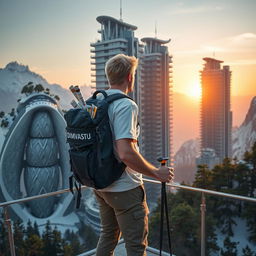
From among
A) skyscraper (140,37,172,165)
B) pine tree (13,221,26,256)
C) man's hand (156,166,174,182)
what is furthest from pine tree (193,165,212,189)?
skyscraper (140,37,172,165)

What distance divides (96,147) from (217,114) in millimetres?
42718

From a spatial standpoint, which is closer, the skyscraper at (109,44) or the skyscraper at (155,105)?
the skyscraper at (109,44)

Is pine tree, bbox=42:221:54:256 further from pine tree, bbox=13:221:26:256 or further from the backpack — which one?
the backpack

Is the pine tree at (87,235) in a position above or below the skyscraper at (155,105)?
below

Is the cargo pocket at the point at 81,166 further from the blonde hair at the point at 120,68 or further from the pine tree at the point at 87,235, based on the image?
the pine tree at the point at 87,235

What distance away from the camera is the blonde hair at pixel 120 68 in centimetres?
102

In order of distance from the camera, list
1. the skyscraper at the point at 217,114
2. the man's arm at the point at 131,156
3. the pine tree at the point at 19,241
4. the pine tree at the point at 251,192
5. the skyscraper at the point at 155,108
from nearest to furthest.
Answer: the man's arm at the point at 131,156
the pine tree at the point at 251,192
the pine tree at the point at 19,241
the skyscraper at the point at 155,108
the skyscraper at the point at 217,114

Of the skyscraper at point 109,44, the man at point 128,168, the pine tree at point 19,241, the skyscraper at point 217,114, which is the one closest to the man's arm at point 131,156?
the man at point 128,168

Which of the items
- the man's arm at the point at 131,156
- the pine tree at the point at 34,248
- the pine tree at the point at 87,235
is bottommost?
the pine tree at the point at 87,235

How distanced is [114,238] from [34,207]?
24821mm

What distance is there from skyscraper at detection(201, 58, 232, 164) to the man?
4148 centimetres

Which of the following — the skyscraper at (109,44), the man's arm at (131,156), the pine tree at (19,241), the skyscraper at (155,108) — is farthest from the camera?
the skyscraper at (155,108)

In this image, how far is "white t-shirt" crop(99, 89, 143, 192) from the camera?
3.10ft

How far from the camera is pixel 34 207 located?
955 inches
